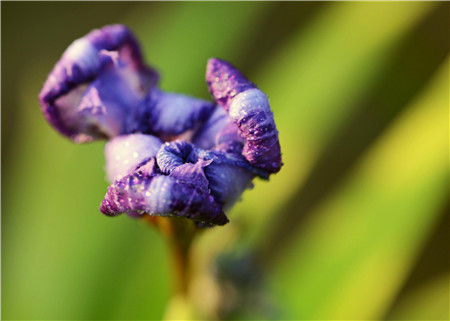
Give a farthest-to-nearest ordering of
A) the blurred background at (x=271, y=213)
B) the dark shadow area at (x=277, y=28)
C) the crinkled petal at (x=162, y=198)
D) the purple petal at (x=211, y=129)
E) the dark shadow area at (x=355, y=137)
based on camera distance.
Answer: the dark shadow area at (x=277, y=28) → the dark shadow area at (x=355, y=137) → the blurred background at (x=271, y=213) → the purple petal at (x=211, y=129) → the crinkled petal at (x=162, y=198)

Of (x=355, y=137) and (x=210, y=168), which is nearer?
(x=210, y=168)

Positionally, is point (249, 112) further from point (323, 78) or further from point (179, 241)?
point (323, 78)

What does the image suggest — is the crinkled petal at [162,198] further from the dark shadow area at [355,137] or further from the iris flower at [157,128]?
the dark shadow area at [355,137]

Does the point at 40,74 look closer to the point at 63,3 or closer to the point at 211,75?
the point at 63,3

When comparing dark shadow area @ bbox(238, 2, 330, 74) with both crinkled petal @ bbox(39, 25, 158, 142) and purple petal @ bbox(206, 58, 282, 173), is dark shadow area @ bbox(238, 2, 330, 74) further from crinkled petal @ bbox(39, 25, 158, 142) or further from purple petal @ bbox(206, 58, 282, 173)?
purple petal @ bbox(206, 58, 282, 173)

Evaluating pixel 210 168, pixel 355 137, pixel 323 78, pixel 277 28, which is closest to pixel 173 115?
pixel 210 168

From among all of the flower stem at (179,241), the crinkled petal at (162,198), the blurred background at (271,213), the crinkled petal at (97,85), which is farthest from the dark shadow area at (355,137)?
the crinkled petal at (162,198)

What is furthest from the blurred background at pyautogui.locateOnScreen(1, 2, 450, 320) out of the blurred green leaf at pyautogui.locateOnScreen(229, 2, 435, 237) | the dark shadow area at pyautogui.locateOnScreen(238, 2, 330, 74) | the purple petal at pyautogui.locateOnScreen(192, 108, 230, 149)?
the dark shadow area at pyautogui.locateOnScreen(238, 2, 330, 74)

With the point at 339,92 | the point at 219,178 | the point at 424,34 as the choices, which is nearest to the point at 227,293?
the point at 219,178
